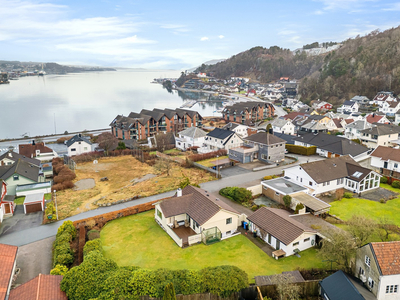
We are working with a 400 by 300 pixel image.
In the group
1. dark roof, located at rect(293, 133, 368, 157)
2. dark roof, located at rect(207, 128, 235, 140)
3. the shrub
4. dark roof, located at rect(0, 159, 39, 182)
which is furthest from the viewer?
dark roof, located at rect(207, 128, 235, 140)

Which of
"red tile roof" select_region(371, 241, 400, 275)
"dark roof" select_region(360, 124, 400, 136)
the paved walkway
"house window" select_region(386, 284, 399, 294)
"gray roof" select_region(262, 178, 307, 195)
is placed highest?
"dark roof" select_region(360, 124, 400, 136)

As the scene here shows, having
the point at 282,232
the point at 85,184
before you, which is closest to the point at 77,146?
the point at 85,184

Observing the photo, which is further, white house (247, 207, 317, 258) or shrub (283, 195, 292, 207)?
shrub (283, 195, 292, 207)

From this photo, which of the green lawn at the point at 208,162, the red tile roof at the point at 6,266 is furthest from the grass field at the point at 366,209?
the red tile roof at the point at 6,266

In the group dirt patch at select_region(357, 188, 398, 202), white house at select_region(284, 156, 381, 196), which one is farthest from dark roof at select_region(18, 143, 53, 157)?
dirt patch at select_region(357, 188, 398, 202)

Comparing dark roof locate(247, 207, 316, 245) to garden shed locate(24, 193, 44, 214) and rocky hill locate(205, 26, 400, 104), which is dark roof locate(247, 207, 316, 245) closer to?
garden shed locate(24, 193, 44, 214)

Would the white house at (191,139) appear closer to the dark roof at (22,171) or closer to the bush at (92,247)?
the dark roof at (22,171)
